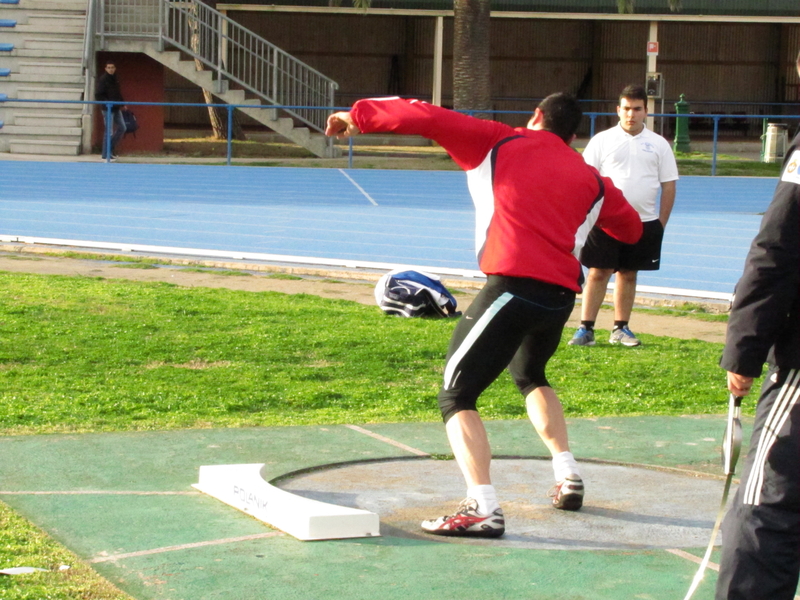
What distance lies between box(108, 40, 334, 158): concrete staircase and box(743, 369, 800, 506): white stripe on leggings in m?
24.9

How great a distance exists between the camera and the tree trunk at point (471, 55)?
28625 millimetres

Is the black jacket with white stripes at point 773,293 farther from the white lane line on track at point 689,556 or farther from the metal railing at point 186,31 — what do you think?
the metal railing at point 186,31

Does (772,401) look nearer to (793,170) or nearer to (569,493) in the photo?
(793,170)

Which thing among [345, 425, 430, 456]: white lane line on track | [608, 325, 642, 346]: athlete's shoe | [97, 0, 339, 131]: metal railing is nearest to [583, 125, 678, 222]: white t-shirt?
[608, 325, 642, 346]: athlete's shoe

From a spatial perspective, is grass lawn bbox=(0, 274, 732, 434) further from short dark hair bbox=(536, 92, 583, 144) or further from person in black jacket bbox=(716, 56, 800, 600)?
person in black jacket bbox=(716, 56, 800, 600)

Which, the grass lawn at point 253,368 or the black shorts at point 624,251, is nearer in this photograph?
the grass lawn at point 253,368

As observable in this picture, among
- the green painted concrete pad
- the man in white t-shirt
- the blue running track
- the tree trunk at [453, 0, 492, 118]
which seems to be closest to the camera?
the green painted concrete pad

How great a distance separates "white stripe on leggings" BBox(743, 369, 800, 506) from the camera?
11.1 ft

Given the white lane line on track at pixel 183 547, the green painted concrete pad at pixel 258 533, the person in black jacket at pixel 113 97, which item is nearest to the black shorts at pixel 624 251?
the green painted concrete pad at pixel 258 533

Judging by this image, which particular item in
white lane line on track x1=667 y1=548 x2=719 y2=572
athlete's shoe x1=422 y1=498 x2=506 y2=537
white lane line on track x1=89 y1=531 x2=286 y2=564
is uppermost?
athlete's shoe x1=422 y1=498 x2=506 y2=537

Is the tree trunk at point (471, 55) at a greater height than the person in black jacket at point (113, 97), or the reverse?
the tree trunk at point (471, 55)

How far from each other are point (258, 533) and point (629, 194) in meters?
5.03

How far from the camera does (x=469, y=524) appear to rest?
4625mm

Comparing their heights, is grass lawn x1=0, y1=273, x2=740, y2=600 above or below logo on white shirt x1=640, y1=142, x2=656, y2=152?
below
